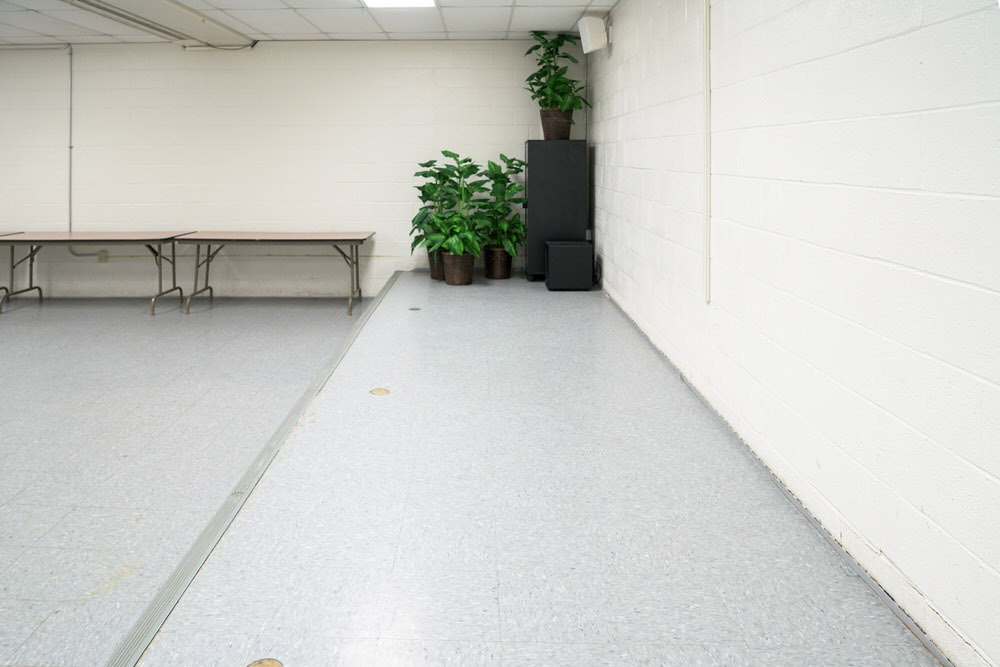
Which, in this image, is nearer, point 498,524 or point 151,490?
point 498,524

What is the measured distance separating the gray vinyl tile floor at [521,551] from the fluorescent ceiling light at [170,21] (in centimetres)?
343

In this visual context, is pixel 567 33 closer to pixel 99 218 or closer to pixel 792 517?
pixel 99 218

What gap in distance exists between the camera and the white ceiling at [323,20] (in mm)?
5492

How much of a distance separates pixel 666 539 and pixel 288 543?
3.30ft

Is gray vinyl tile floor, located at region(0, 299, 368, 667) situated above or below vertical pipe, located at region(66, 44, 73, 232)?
below

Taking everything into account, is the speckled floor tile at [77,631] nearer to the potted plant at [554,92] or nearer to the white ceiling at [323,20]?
the white ceiling at [323,20]

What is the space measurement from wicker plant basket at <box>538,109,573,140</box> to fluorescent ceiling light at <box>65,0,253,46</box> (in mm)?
2597

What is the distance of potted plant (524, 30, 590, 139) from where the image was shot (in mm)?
6473

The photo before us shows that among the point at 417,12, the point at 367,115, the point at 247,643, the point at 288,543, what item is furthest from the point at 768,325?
the point at 367,115

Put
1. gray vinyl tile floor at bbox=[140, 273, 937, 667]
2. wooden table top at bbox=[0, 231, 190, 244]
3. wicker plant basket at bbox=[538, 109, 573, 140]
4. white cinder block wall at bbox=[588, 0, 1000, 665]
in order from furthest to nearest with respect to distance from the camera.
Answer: wicker plant basket at bbox=[538, 109, 573, 140]
wooden table top at bbox=[0, 231, 190, 244]
gray vinyl tile floor at bbox=[140, 273, 937, 667]
white cinder block wall at bbox=[588, 0, 1000, 665]

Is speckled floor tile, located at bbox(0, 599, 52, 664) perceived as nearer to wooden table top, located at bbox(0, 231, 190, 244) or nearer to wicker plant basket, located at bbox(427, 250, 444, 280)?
wooden table top, located at bbox(0, 231, 190, 244)

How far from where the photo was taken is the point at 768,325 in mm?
2652

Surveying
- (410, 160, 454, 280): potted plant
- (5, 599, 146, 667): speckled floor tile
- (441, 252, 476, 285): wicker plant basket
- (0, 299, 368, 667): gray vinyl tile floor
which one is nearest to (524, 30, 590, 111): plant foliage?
(410, 160, 454, 280): potted plant

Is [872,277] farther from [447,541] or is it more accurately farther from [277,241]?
[277,241]
